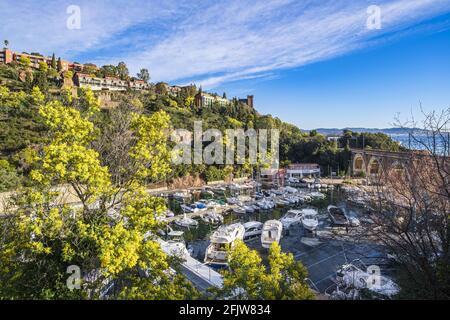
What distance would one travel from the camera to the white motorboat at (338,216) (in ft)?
52.5

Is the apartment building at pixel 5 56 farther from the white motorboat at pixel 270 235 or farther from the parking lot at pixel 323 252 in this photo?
the parking lot at pixel 323 252

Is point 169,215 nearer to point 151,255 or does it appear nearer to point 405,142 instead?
point 151,255

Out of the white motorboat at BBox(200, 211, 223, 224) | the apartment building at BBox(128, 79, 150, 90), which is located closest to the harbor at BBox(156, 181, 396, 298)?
the white motorboat at BBox(200, 211, 223, 224)

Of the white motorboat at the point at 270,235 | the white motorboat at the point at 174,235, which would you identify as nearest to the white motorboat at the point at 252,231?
the white motorboat at the point at 270,235

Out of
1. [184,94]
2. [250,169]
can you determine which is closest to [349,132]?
[250,169]

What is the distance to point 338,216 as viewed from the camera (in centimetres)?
1680

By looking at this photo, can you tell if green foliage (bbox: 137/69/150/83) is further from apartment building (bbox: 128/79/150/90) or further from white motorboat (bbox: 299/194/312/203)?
white motorboat (bbox: 299/194/312/203)

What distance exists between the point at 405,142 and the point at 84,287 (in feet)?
21.9

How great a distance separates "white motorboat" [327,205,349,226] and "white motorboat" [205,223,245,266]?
238 inches

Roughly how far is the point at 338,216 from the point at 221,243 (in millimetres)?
8521

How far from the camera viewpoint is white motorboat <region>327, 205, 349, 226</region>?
1599 centimetres

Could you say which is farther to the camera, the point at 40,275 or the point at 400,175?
the point at 400,175

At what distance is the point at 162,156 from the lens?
19.5ft

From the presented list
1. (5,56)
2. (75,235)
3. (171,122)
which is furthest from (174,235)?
(5,56)
